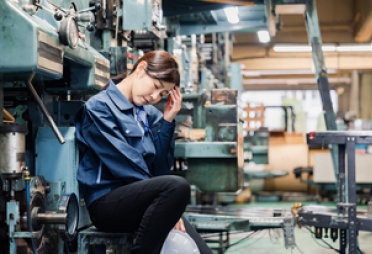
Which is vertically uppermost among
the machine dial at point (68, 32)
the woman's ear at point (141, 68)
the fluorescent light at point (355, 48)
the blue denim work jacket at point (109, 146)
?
the fluorescent light at point (355, 48)

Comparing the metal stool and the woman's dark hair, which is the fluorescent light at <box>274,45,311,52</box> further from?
the metal stool

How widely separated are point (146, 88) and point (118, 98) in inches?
5.2

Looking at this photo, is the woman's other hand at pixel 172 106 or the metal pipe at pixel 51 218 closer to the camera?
the metal pipe at pixel 51 218

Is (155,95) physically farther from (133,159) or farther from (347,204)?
(347,204)

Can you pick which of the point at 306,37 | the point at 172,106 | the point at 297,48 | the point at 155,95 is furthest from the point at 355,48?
the point at 155,95

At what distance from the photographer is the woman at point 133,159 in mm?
2107

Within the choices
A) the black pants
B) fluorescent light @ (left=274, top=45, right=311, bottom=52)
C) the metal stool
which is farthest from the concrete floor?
fluorescent light @ (left=274, top=45, right=311, bottom=52)

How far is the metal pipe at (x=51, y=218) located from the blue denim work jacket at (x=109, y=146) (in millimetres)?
117

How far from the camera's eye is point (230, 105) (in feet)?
12.7

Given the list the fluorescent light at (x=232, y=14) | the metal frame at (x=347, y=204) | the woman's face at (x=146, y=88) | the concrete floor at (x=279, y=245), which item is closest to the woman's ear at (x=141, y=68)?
the woman's face at (x=146, y=88)

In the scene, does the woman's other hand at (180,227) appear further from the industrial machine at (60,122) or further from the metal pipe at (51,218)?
the metal pipe at (51,218)

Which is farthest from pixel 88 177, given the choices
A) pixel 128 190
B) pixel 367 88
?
pixel 367 88

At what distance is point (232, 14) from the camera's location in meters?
6.19

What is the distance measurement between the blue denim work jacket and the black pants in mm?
59
